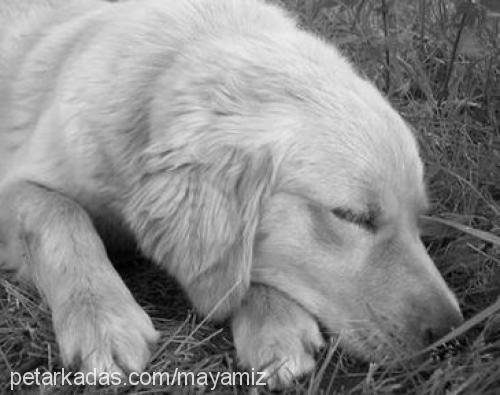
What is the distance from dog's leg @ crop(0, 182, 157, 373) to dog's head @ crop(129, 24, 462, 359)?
19 centimetres

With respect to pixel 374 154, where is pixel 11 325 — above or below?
below

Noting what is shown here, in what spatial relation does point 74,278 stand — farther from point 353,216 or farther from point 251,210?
point 353,216

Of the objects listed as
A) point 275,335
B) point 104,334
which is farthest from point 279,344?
point 104,334

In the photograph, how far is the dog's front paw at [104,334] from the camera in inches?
89.4

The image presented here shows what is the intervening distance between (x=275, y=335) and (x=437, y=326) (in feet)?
1.57

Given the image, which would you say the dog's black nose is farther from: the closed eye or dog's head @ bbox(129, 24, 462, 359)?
the closed eye

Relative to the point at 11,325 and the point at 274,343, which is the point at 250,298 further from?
the point at 11,325

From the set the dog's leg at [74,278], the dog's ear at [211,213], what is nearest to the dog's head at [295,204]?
the dog's ear at [211,213]

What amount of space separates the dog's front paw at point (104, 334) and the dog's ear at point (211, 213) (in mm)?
209

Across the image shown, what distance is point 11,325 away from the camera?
100 inches

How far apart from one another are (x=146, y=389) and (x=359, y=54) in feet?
8.51

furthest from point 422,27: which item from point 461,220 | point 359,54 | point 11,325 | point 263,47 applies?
point 11,325

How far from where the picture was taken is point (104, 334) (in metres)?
2.31

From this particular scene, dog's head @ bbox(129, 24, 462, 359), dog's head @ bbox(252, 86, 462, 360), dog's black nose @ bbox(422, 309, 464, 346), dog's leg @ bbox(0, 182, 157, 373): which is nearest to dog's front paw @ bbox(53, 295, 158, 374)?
dog's leg @ bbox(0, 182, 157, 373)
